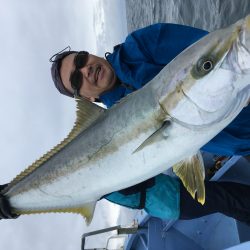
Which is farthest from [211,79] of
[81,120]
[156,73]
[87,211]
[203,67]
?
[87,211]

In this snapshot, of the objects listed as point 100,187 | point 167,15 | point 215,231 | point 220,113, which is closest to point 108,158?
point 100,187

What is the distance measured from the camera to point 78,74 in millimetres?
4684

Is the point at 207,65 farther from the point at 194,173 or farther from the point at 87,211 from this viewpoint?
the point at 87,211

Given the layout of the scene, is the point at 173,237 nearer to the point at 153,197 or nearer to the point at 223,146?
the point at 153,197

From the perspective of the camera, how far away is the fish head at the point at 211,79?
105 inches

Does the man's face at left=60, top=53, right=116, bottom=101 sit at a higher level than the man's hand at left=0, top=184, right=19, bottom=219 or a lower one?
higher

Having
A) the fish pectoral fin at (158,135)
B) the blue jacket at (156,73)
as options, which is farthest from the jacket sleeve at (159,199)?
the fish pectoral fin at (158,135)

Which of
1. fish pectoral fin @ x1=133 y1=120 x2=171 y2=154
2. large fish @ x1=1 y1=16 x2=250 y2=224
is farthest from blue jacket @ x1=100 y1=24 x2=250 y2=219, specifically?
fish pectoral fin @ x1=133 y1=120 x2=171 y2=154

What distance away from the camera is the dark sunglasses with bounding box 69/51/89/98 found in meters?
4.69

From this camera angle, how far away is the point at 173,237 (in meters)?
7.06

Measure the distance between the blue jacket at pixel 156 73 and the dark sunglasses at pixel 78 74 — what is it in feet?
0.96

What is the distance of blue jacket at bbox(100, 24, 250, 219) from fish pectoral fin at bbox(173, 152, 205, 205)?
1.01 meters

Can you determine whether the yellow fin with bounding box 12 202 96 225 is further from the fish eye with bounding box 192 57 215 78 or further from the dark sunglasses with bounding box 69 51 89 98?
the fish eye with bounding box 192 57 215 78

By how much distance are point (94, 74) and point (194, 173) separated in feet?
6.22
